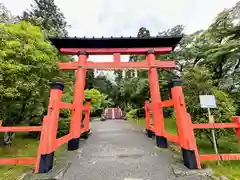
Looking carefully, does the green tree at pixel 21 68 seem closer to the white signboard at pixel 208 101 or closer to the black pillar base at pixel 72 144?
the black pillar base at pixel 72 144

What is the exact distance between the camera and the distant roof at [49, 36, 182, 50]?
4727 millimetres

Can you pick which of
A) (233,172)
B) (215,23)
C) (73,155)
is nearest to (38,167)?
(73,155)

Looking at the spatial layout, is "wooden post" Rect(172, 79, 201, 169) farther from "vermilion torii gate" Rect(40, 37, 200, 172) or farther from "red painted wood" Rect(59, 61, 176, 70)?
"red painted wood" Rect(59, 61, 176, 70)

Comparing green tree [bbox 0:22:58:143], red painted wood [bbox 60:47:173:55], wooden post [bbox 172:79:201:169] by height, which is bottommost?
wooden post [bbox 172:79:201:169]

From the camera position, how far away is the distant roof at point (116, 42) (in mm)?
4727

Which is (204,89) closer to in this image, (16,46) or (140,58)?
(16,46)

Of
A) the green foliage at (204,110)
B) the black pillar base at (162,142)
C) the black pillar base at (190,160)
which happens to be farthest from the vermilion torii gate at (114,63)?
the black pillar base at (190,160)

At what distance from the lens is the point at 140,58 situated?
12.1m

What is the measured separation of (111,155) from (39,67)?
3416mm

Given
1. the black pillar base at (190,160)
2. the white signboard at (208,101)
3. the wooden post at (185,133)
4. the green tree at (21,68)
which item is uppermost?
the green tree at (21,68)

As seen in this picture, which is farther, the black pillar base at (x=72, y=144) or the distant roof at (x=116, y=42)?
the distant roof at (x=116, y=42)

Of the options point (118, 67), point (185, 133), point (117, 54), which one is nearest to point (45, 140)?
point (185, 133)

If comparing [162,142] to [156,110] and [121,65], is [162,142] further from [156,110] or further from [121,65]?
[121,65]

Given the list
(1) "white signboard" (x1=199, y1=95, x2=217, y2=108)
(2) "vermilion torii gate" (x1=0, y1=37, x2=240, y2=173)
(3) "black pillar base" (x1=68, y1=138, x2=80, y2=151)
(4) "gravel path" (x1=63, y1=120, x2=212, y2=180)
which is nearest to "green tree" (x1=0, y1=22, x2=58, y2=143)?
(2) "vermilion torii gate" (x1=0, y1=37, x2=240, y2=173)
